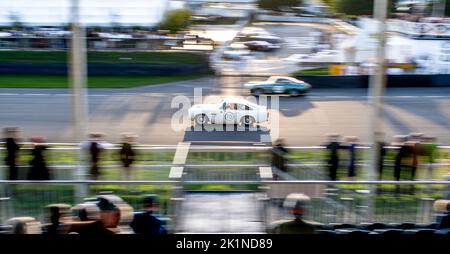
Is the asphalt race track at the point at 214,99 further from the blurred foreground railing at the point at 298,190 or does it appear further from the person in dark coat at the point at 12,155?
the blurred foreground railing at the point at 298,190

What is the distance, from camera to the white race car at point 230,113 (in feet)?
48.3

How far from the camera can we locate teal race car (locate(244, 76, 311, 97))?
66.7 ft

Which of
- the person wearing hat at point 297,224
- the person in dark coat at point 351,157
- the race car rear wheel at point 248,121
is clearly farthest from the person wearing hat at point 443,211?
the race car rear wheel at point 248,121

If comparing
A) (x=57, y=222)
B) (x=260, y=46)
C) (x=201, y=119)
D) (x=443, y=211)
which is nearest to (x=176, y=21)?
(x=260, y=46)

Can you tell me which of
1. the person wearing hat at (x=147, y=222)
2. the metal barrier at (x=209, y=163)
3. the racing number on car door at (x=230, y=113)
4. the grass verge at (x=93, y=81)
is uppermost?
the grass verge at (x=93, y=81)

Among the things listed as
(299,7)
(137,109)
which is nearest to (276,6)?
(299,7)

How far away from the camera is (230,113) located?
1507cm

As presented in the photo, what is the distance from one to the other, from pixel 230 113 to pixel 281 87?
18.8 feet

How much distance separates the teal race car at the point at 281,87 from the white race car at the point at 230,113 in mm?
5371

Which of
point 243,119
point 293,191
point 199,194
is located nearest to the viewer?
point 293,191

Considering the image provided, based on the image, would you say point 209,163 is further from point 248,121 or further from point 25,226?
point 248,121
